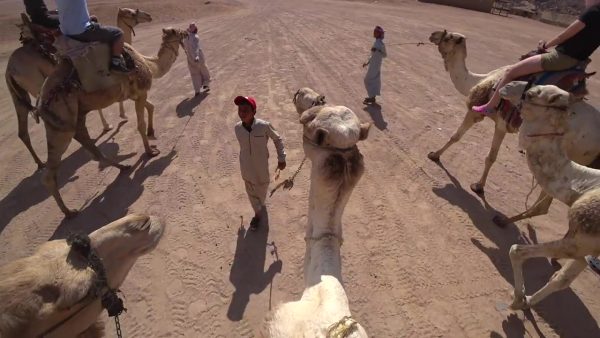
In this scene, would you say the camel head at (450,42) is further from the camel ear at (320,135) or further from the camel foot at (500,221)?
the camel ear at (320,135)

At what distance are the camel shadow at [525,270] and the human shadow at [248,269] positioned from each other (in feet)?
9.34

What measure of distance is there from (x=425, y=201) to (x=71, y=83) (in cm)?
570

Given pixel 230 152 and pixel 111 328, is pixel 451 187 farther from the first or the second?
pixel 111 328

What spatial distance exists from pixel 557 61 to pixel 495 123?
1.49 metres

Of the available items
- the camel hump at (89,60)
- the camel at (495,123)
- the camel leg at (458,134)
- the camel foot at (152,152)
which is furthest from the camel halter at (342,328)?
the camel foot at (152,152)

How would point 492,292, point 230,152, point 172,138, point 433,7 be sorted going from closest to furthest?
point 492,292, point 230,152, point 172,138, point 433,7

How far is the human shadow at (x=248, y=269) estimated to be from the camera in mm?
4328

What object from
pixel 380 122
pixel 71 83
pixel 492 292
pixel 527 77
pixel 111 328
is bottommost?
pixel 111 328

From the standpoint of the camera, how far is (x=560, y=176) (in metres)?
3.77

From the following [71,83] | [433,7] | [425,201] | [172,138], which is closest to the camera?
[71,83]

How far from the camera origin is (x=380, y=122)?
8.25 meters

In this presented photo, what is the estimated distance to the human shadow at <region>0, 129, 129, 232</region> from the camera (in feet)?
18.7

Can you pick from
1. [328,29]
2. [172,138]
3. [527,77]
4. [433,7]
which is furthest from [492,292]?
[433,7]

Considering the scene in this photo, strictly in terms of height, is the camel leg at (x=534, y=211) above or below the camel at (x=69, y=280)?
below
